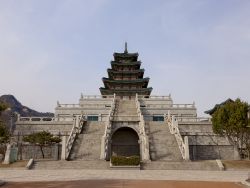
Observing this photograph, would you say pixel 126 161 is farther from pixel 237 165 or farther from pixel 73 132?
pixel 237 165

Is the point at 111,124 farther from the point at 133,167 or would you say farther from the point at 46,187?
the point at 46,187

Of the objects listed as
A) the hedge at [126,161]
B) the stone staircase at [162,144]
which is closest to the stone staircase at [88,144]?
the hedge at [126,161]

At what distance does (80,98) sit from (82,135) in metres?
17.6

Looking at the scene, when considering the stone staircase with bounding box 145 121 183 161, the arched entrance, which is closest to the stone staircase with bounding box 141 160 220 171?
the stone staircase with bounding box 145 121 183 161

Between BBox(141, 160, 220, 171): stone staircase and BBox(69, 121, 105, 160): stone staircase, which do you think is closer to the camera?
BBox(141, 160, 220, 171): stone staircase

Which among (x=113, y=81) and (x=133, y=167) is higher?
(x=113, y=81)

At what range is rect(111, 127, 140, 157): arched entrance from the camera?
35844 mm

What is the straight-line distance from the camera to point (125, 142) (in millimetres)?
36438

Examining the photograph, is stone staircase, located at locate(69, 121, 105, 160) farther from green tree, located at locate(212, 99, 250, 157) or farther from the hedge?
green tree, located at locate(212, 99, 250, 157)

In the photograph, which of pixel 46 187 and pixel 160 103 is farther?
pixel 160 103

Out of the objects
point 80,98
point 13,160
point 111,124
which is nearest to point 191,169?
point 111,124

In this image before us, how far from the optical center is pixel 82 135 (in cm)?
3128

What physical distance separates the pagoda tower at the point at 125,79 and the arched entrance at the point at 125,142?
66.6 feet

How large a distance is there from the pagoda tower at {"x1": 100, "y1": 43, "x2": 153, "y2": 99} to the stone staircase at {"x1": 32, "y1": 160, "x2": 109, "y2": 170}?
3247 centimetres
